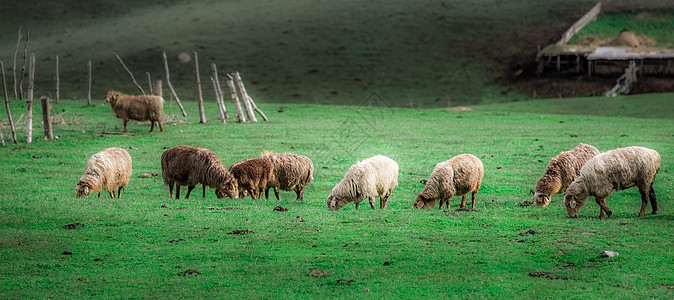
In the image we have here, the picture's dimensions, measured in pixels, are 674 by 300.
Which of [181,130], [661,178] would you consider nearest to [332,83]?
[181,130]

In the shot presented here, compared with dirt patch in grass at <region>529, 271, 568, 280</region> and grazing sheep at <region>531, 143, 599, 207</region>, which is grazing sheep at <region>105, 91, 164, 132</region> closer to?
grazing sheep at <region>531, 143, 599, 207</region>

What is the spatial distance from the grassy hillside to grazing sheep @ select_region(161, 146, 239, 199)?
34.7 m

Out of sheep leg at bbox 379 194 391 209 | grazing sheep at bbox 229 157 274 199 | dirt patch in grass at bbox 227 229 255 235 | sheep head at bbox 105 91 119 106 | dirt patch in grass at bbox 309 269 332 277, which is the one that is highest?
sheep head at bbox 105 91 119 106

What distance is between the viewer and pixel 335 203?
15875mm

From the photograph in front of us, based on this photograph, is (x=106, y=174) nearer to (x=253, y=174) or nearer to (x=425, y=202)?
(x=253, y=174)

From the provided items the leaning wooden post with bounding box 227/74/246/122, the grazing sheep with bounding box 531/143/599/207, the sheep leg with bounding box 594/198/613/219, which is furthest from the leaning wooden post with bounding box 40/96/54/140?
the sheep leg with bounding box 594/198/613/219

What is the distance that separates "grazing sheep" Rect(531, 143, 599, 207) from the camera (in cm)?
1582

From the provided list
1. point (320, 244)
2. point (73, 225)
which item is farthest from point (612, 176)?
point (73, 225)

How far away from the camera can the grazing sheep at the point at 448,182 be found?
51.8 feet

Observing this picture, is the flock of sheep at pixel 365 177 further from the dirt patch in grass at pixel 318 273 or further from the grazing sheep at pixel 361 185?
the dirt patch in grass at pixel 318 273

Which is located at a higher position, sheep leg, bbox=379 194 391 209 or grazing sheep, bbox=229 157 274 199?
grazing sheep, bbox=229 157 274 199

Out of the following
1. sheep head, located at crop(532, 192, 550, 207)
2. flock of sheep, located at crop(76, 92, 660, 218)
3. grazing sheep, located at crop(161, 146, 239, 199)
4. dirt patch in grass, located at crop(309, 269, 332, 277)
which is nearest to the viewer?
dirt patch in grass, located at crop(309, 269, 332, 277)

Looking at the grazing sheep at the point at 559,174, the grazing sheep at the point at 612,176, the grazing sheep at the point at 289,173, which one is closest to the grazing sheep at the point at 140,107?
the grazing sheep at the point at 289,173

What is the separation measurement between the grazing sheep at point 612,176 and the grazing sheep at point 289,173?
20.6 feet
